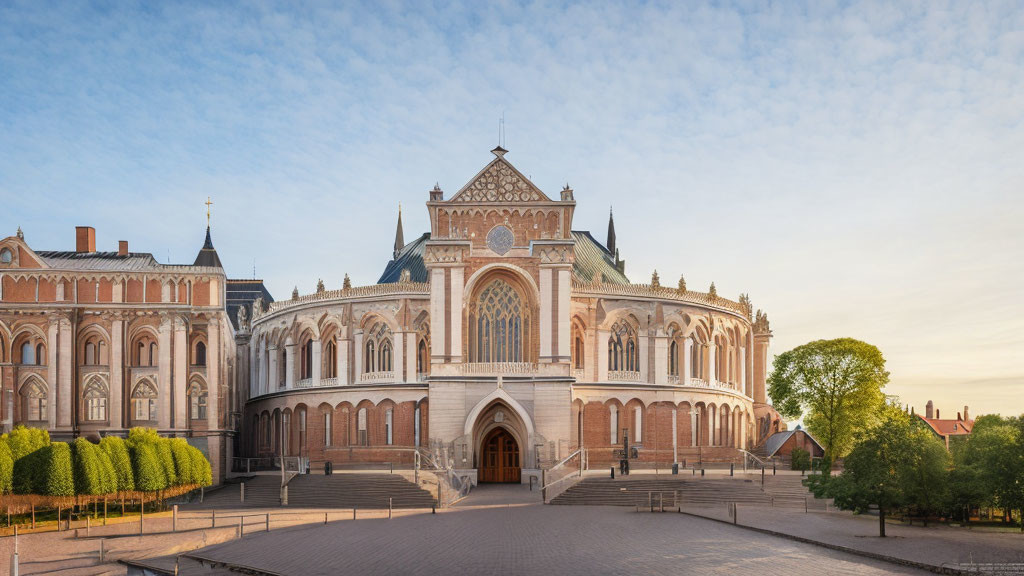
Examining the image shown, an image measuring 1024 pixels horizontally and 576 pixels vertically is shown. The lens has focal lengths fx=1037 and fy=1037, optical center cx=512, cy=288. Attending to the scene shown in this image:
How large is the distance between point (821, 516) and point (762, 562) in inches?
615

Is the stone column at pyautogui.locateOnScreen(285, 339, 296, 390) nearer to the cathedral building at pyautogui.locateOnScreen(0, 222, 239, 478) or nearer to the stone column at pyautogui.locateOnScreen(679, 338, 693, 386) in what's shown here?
the cathedral building at pyautogui.locateOnScreen(0, 222, 239, 478)

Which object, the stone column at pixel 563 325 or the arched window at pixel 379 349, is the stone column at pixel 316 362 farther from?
the stone column at pixel 563 325

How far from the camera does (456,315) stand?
2437 inches

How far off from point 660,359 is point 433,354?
16.7 m

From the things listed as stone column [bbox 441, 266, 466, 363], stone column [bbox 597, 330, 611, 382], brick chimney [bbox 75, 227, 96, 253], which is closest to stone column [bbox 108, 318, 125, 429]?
brick chimney [bbox 75, 227, 96, 253]

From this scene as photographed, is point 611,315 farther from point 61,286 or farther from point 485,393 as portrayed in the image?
point 61,286

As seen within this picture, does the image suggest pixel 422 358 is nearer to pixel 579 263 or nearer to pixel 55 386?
pixel 579 263

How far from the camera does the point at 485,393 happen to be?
6125 cm

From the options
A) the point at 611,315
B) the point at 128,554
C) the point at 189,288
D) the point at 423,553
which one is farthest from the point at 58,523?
the point at 611,315

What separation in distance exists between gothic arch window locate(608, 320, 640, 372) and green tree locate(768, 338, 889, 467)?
13431mm

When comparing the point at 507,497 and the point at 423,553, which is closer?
the point at 423,553

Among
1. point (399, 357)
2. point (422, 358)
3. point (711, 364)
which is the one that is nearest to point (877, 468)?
point (711, 364)

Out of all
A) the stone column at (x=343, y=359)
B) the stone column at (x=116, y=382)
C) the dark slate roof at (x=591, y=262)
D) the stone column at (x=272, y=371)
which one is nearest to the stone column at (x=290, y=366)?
the stone column at (x=272, y=371)

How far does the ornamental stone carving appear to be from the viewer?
62688 millimetres
